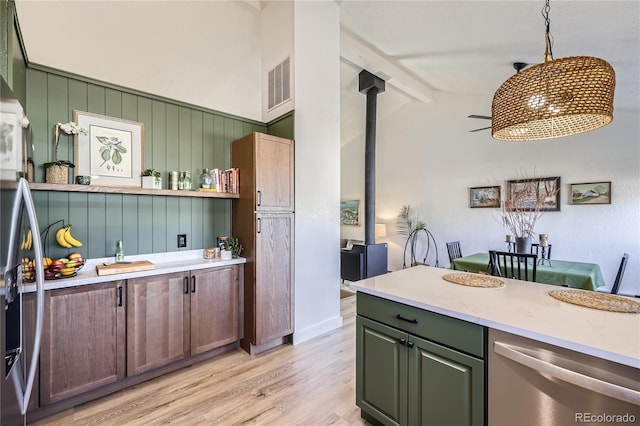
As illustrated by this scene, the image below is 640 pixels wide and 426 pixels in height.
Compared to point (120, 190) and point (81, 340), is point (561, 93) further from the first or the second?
point (81, 340)

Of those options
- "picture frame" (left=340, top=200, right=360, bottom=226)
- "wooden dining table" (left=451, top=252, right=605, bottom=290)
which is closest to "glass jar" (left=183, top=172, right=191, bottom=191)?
"wooden dining table" (left=451, top=252, right=605, bottom=290)

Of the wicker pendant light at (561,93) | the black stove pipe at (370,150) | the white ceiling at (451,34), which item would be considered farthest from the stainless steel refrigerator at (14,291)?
the black stove pipe at (370,150)

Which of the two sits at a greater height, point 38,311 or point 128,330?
point 38,311

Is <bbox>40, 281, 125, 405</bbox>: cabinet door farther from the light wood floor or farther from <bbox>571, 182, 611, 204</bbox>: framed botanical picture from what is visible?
<bbox>571, 182, 611, 204</bbox>: framed botanical picture

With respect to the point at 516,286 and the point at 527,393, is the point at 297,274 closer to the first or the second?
the point at 516,286

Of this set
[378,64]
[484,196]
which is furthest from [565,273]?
[378,64]

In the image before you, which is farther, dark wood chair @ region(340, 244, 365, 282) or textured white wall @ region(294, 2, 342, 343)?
dark wood chair @ region(340, 244, 365, 282)

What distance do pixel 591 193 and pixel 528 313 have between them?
15.4 ft

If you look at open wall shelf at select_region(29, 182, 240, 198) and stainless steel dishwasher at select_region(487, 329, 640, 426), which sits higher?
open wall shelf at select_region(29, 182, 240, 198)

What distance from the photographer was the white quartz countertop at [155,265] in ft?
6.27

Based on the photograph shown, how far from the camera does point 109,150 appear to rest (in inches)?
95.4

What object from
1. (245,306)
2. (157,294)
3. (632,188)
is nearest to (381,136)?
(632,188)

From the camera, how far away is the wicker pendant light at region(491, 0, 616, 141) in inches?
51.0

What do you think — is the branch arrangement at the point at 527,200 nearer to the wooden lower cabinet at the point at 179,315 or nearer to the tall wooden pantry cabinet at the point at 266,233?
the tall wooden pantry cabinet at the point at 266,233
